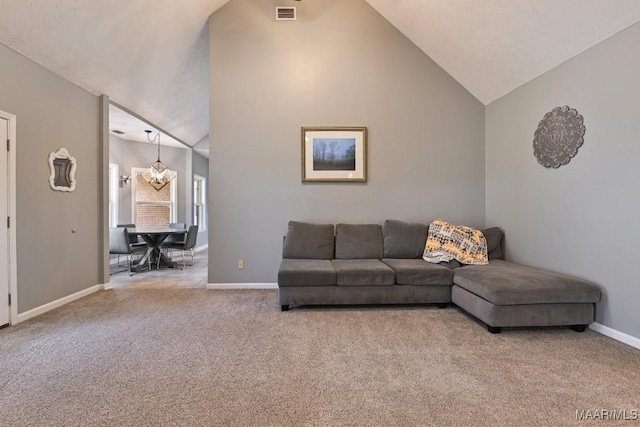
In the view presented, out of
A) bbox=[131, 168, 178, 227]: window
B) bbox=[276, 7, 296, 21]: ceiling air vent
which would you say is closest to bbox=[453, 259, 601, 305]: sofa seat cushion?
bbox=[276, 7, 296, 21]: ceiling air vent

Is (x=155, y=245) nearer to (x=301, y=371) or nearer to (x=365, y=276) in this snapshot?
(x=365, y=276)

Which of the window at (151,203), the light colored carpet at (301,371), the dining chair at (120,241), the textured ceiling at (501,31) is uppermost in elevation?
the textured ceiling at (501,31)

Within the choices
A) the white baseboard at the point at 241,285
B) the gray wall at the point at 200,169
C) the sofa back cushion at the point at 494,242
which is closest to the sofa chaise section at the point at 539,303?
the sofa back cushion at the point at 494,242

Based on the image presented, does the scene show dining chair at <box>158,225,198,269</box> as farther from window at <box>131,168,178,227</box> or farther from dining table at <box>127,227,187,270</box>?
window at <box>131,168,178,227</box>

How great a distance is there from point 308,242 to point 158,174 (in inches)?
177

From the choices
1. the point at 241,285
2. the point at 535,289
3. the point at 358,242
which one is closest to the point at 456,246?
the point at 535,289

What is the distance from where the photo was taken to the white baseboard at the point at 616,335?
2.32 m

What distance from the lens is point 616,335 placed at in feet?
8.03

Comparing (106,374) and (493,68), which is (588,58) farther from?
(106,374)

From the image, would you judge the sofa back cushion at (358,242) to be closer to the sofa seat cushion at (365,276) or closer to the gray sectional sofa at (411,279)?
the gray sectional sofa at (411,279)

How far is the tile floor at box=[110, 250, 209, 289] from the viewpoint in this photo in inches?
166

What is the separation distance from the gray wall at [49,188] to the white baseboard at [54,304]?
Answer: 5 cm

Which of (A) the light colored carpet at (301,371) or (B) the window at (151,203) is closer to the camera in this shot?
(A) the light colored carpet at (301,371)

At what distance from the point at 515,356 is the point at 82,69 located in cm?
505
